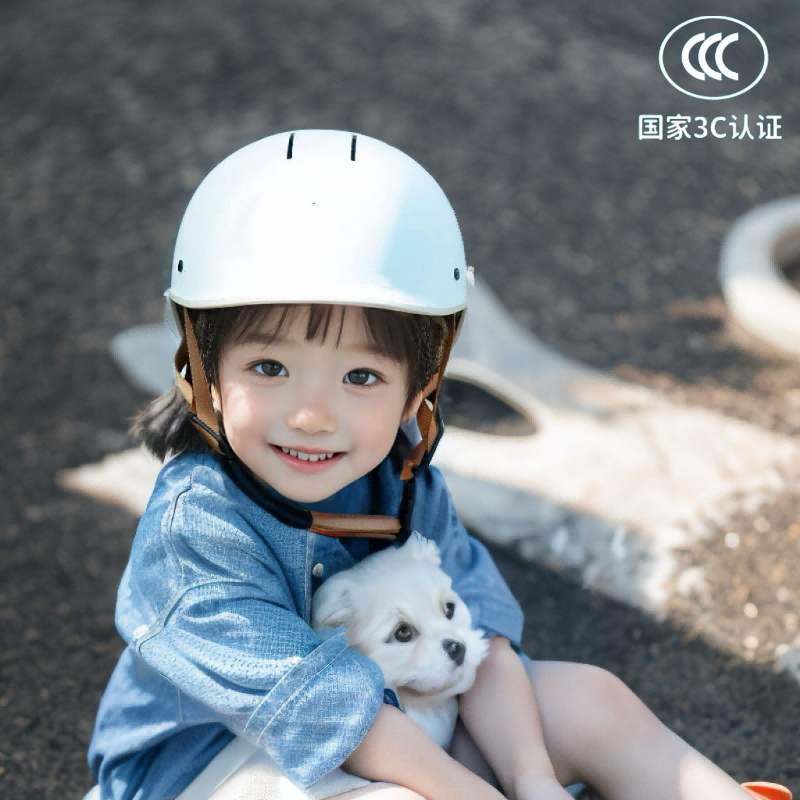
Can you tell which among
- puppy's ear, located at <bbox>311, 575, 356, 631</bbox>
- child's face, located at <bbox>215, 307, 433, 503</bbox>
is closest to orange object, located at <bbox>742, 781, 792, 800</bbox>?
puppy's ear, located at <bbox>311, 575, 356, 631</bbox>

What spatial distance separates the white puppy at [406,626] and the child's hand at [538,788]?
18 cm

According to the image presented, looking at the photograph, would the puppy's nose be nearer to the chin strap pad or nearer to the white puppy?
the white puppy

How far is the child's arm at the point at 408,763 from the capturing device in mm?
1588

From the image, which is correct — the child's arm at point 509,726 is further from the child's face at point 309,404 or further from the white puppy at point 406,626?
the child's face at point 309,404

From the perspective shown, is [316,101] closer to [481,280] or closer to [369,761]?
[481,280]

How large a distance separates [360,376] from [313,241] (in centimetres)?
23

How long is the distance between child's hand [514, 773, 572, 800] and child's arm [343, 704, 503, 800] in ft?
0.39

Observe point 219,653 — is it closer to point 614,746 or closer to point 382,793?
point 382,793

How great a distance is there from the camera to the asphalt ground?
270 centimetres

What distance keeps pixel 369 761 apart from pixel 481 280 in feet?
11.0

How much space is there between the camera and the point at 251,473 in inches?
68.8

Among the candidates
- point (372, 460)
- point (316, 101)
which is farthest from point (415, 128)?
point (372, 460)

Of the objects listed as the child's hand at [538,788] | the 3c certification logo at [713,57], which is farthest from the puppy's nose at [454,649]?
the 3c certification logo at [713,57]

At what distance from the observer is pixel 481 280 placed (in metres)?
4.73
